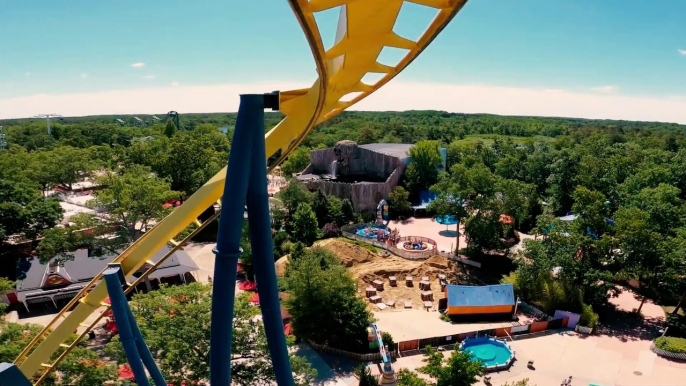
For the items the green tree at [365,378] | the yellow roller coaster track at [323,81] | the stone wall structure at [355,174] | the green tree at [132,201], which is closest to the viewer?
the yellow roller coaster track at [323,81]

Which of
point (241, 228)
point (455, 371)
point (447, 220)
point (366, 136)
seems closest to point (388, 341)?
point (455, 371)

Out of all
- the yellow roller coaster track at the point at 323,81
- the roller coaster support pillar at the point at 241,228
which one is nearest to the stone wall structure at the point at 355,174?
the yellow roller coaster track at the point at 323,81

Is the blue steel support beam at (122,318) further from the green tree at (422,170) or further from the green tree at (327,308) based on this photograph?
the green tree at (422,170)

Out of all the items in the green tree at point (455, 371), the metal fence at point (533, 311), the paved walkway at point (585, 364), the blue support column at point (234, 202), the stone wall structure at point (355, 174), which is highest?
the blue support column at point (234, 202)

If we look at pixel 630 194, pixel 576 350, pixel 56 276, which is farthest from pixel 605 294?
pixel 56 276

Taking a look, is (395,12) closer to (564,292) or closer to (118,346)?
(118,346)

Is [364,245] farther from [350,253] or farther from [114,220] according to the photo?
[114,220]
